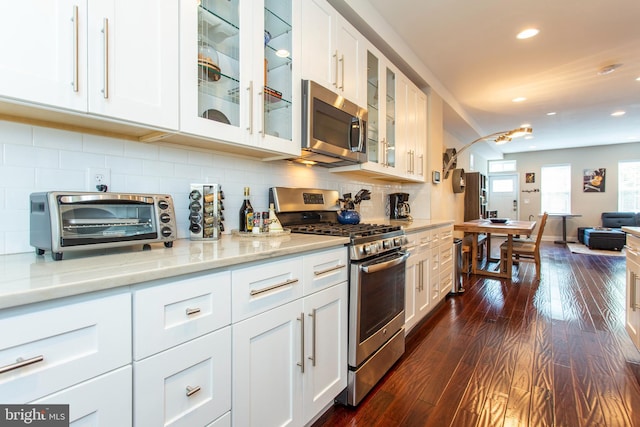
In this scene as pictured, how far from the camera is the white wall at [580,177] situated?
8.08 meters

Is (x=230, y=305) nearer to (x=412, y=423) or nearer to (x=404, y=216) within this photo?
(x=412, y=423)

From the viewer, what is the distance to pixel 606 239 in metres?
6.89

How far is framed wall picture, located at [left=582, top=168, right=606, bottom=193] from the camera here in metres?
8.20

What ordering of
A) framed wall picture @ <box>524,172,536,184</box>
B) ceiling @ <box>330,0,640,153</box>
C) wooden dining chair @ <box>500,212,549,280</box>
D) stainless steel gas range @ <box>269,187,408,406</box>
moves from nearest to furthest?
stainless steel gas range @ <box>269,187,408,406</box>
ceiling @ <box>330,0,640,153</box>
wooden dining chair @ <box>500,212,549,280</box>
framed wall picture @ <box>524,172,536,184</box>

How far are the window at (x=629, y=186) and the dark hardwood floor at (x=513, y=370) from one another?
20.9ft

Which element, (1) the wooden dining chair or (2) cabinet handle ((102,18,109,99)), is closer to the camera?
(2) cabinet handle ((102,18,109,99))

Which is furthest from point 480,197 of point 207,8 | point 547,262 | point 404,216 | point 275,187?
point 207,8

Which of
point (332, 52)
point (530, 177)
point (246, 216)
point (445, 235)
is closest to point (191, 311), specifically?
Result: point (246, 216)

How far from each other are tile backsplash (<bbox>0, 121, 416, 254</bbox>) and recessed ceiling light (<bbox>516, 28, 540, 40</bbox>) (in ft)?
8.19

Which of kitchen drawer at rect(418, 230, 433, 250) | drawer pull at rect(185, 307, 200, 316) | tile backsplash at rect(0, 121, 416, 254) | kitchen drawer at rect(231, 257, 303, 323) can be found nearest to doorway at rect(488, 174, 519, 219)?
kitchen drawer at rect(418, 230, 433, 250)

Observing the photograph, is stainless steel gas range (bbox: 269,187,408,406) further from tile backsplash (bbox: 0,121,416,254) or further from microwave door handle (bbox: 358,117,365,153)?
microwave door handle (bbox: 358,117,365,153)

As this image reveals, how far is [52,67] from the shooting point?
0.93 metres

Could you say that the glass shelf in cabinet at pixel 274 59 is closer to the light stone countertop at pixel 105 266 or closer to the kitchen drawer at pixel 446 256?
the light stone countertop at pixel 105 266

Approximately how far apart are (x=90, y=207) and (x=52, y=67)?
45 centimetres
